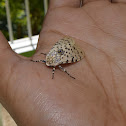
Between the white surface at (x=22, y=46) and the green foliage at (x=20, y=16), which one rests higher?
the green foliage at (x=20, y=16)

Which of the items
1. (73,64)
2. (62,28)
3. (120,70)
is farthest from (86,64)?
(62,28)

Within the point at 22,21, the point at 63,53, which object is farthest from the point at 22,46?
the point at 63,53

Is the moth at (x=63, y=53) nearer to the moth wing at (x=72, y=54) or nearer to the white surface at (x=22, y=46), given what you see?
the moth wing at (x=72, y=54)

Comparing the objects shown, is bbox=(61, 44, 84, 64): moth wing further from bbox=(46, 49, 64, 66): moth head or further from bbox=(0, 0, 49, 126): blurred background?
bbox=(0, 0, 49, 126): blurred background

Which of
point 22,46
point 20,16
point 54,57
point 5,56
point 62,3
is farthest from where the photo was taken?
point 20,16

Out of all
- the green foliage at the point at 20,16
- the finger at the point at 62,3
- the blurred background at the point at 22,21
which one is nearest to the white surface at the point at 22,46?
the blurred background at the point at 22,21

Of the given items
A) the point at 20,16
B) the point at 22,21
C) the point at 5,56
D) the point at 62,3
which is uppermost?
the point at 62,3

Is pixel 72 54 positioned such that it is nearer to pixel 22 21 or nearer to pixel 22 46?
pixel 22 46
